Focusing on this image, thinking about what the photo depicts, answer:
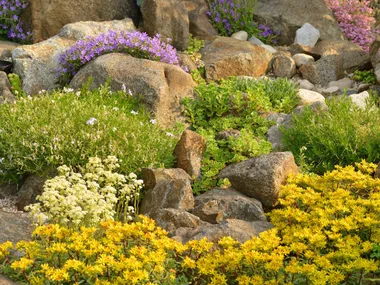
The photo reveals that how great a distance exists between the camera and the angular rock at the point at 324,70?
13.3 m

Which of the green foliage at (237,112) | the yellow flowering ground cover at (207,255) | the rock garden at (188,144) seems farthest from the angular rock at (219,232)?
the green foliage at (237,112)

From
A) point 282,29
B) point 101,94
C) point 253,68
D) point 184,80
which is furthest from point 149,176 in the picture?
point 282,29

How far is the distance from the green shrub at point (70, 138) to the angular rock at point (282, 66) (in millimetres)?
5058

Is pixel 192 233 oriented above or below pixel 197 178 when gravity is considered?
above

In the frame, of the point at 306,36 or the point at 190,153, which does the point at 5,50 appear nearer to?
the point at 190,153

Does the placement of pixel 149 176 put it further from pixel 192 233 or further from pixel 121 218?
pixel 192 233

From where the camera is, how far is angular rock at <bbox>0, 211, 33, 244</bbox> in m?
5.68

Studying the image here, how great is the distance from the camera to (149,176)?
7.32m

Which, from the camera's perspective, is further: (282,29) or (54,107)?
(282,29)

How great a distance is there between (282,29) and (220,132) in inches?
259

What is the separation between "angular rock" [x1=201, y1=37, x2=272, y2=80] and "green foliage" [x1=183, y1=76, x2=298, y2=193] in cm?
114

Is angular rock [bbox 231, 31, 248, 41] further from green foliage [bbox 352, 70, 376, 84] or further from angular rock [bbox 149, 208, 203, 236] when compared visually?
angular rock [bbox 149, 208, 203, 236]

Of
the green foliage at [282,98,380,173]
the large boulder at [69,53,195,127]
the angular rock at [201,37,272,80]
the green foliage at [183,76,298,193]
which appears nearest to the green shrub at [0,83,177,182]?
the green foliage at [183,76,298,193]

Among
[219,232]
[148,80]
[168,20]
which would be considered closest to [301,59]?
[168,20]
